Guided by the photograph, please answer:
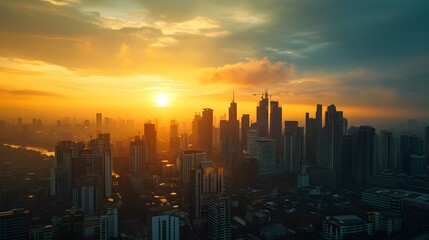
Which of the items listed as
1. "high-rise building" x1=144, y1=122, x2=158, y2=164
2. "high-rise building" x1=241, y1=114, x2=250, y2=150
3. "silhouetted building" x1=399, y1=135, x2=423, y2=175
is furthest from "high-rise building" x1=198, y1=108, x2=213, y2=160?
"silhouetted building" x1=399, y1=135, x2=423, y2=175

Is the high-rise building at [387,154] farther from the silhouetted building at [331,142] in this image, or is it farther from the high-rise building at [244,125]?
the high-rise building at [244,125]

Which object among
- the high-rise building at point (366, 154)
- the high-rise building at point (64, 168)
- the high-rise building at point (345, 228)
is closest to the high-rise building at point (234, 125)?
the high-rise building at point (366, 154)

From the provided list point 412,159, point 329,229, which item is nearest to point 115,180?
point 329,229

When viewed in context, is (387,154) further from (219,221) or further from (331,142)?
(219,221)

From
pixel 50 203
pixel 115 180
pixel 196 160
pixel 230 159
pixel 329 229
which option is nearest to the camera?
pixel 329 229

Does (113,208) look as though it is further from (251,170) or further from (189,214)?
(251,170)
